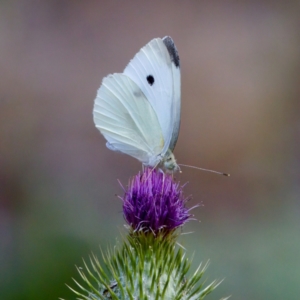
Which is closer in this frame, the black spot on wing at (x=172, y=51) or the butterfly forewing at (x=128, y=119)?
the black spot on wing at (x=172, y=51)

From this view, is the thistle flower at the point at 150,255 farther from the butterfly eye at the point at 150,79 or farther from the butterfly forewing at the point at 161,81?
the butterfly eye at the point at 150,79

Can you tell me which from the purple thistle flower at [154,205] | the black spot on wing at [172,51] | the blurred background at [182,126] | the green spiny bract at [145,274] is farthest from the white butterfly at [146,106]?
the blurred background at [182,126]

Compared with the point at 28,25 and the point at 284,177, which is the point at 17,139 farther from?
the point at 284,177

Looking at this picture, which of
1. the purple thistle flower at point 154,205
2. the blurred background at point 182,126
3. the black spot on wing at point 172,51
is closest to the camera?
the purple thistle flower at point 154,205

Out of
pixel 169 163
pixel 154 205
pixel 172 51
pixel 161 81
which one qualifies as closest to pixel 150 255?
pixel 154 205

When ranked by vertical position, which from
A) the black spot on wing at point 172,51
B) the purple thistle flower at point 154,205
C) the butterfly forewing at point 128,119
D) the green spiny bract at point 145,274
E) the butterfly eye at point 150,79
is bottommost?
the green spiny bract at point 145,274

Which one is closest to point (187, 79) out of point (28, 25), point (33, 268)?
point (28, 25)

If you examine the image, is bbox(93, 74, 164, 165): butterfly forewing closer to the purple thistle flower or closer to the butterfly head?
the butterfly head

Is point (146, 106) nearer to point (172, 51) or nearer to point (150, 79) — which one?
point (150, 79)
